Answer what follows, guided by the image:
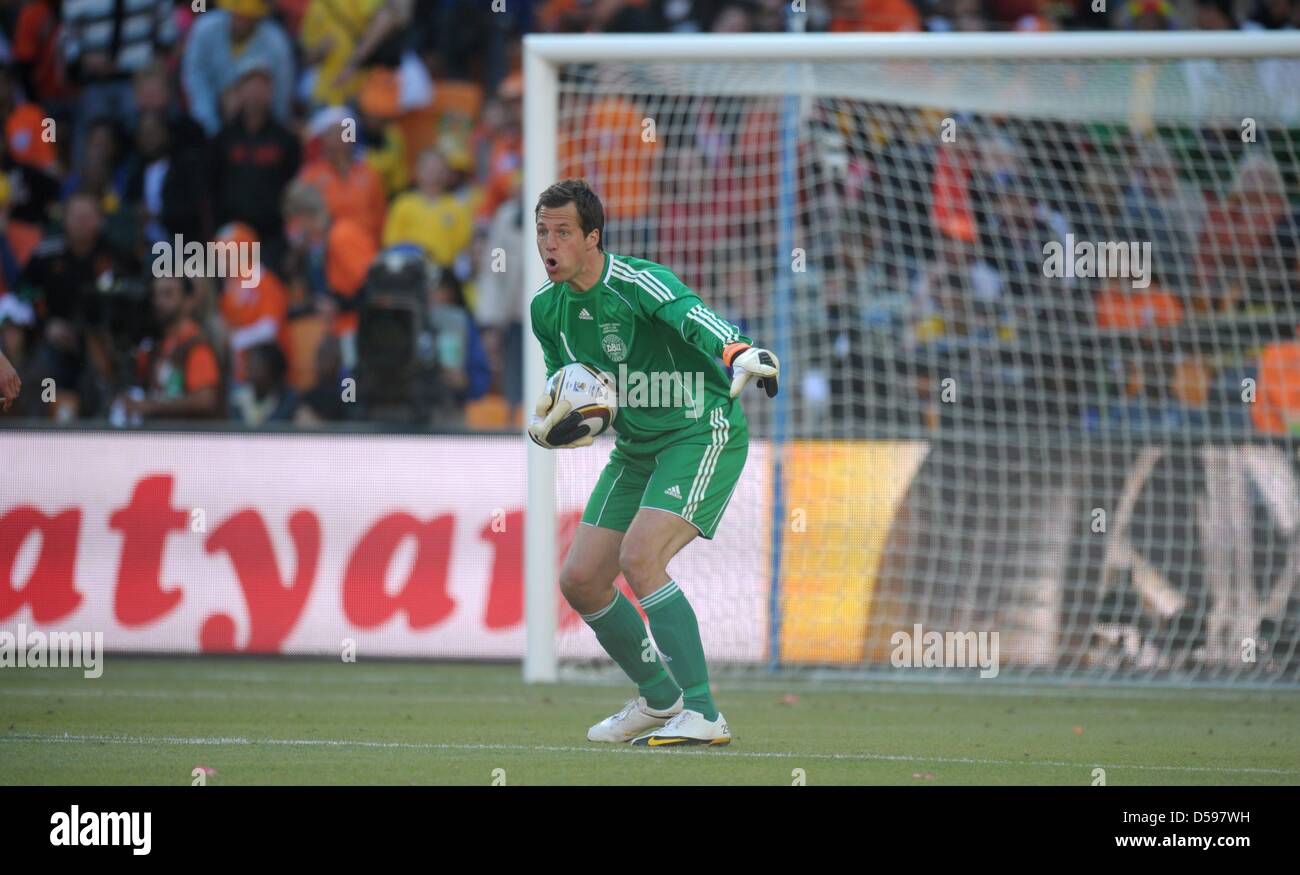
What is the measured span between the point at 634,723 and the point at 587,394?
1.35 m

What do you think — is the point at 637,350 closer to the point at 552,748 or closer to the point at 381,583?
the point at 552,748

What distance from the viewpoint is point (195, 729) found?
7461 mm

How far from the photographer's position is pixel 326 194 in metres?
13.7

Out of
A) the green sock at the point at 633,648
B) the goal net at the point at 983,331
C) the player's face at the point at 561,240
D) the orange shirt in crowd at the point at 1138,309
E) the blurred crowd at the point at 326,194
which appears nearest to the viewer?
the player's face at the point at 561,240

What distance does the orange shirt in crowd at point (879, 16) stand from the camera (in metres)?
14.1

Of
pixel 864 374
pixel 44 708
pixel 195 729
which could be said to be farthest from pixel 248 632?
pixel 864 374

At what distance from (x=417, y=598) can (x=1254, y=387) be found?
5186 millimetres

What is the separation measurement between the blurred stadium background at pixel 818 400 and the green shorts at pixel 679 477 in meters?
2.76

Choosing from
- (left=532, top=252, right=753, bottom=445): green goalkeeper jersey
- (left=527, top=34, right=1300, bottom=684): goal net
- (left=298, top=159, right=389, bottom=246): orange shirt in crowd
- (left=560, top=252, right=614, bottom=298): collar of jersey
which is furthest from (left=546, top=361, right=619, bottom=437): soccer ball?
(left=298, top=159, right=389, bottom=246): orange shirt in crowd

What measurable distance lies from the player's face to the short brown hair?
2 cm

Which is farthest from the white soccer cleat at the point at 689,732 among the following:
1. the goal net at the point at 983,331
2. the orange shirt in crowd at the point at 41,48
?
the orange shirt in crowd at the point at 41,48
